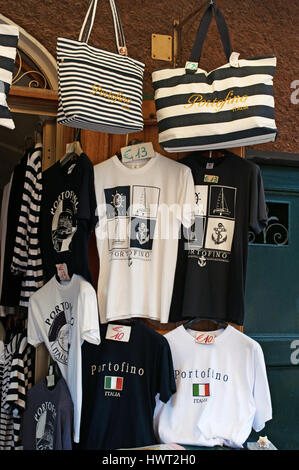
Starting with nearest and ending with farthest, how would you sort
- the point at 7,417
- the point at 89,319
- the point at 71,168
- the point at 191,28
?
1. the point at 89,319
2. the point at 71,168
3. the point at 7,417
4. the point at 191,28

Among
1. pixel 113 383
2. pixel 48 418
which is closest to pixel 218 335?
pixel 113 383

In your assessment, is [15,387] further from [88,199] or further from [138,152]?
[138,152]

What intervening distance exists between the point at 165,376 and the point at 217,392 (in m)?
0.30

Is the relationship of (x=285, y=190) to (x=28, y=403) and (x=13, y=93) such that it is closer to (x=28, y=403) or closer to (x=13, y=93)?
(x=13, y=93)

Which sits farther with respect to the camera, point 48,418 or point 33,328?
point 33,328

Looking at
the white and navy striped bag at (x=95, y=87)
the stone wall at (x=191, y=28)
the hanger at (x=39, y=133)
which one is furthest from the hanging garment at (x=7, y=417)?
the stone wall at (x=191, y=28)

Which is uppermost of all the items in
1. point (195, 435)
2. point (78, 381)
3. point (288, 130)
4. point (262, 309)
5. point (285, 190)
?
point (288, 130)

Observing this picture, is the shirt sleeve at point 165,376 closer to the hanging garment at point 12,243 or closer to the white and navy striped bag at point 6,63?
the hanging garment at point 12,243

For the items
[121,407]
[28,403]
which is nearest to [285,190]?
[121,407]

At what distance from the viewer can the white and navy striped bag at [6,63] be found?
2.13m

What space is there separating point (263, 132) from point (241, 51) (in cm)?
109

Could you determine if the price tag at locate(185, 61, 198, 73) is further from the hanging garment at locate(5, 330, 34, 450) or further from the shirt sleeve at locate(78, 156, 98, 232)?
the hanging garment at locate(5, 330, 34, 450)

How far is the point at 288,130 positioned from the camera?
3555 millimetres

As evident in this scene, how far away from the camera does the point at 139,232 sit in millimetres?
2818
